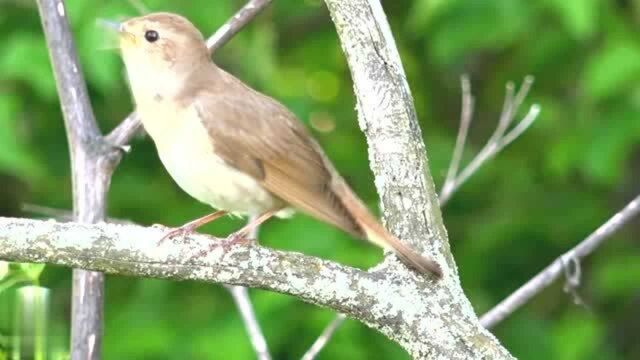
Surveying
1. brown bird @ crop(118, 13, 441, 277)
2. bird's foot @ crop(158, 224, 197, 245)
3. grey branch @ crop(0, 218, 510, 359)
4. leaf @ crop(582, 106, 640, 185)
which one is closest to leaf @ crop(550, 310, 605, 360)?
leaf @ crop(582, 106, 640, 185)

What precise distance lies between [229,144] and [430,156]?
2.38 meters

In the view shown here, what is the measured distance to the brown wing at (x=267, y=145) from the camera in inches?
118

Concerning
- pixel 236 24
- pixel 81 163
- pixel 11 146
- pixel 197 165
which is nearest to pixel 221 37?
pixel 236 24

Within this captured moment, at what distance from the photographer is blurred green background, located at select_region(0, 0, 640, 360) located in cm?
479

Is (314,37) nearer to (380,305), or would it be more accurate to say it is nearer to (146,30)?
(146,30)

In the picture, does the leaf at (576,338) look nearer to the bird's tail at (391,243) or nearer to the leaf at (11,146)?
the leaf at (11,146)

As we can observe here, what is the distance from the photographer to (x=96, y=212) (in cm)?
329

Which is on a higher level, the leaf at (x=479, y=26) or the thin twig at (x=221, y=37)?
the leaf at (x=479, y=26)

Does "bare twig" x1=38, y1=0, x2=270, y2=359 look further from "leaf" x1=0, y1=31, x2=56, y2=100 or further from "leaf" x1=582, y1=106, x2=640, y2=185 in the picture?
"leaf" x1=582, y1=106, x2=640, y2=185

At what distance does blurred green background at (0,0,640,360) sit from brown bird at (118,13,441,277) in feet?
4.33

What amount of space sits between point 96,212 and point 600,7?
7.76ft

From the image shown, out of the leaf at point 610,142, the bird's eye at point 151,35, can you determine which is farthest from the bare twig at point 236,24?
the leaf at point 610,142

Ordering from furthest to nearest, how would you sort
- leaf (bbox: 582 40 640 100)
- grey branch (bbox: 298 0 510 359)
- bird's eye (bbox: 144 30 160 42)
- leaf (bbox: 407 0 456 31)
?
leaf (bbox: 582 40 640 100) < leaf (bbox: 407 0 456 31) < bird's eye (bbox: 144 30 160 42) < grey branch (bbox: 298 0 510 359)

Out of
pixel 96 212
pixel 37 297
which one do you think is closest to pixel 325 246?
pixel 96 212
